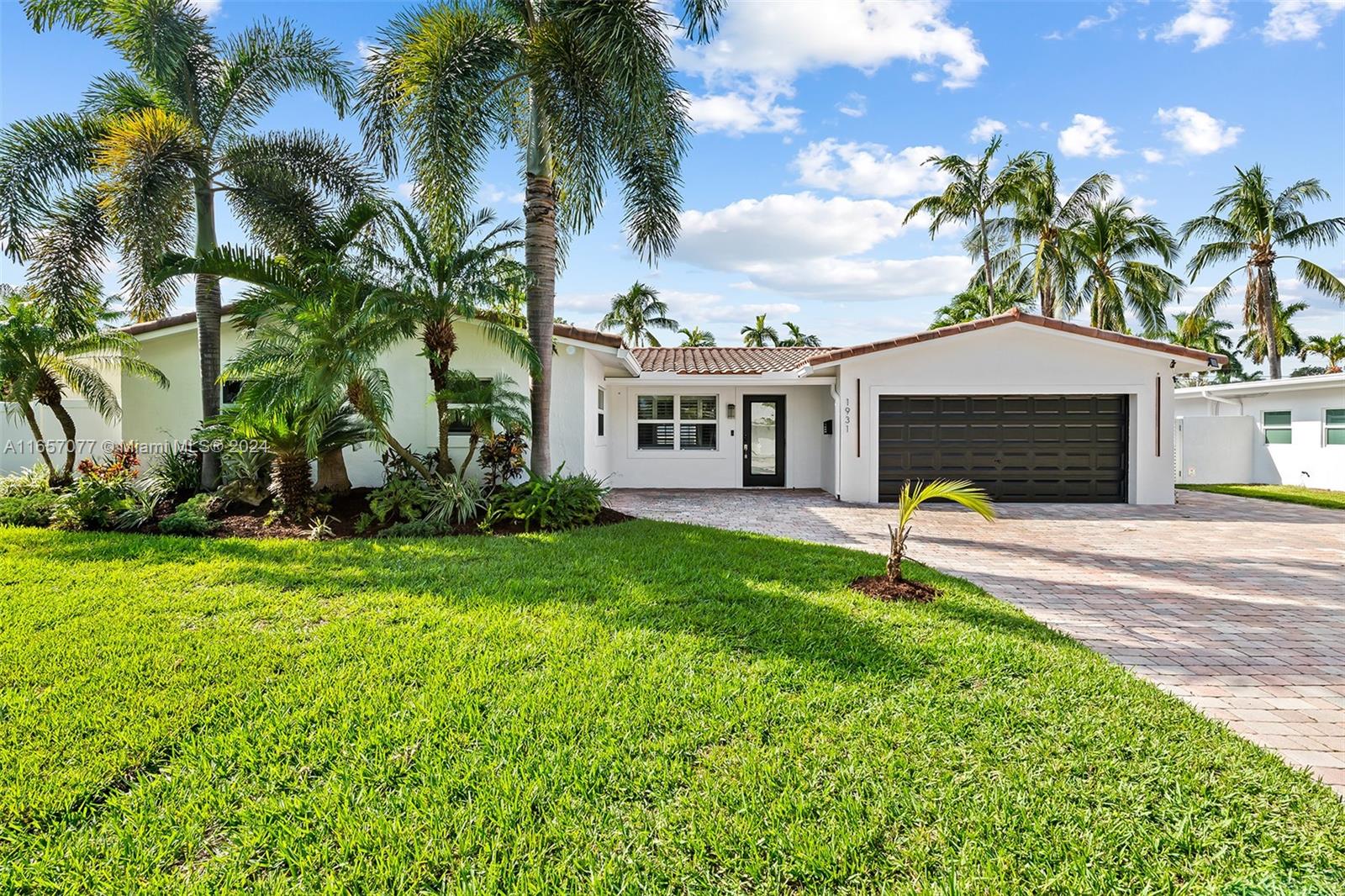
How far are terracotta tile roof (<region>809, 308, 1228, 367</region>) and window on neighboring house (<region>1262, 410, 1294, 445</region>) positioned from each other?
7.78 meters

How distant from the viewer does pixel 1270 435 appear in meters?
17.8

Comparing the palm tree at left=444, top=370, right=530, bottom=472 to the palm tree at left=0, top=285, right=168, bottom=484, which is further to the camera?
the palm tree at left=0, top=285, right=168, bottom=484

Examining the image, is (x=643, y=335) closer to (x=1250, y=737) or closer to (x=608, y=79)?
(x=608, y=79)

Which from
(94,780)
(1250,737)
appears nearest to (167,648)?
(94,780)

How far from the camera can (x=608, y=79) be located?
811cm

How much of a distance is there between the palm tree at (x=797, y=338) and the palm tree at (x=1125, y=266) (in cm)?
1564

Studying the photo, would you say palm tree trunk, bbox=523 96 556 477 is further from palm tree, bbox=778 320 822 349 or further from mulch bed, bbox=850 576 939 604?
palm tree, bbox=778 320 822 349

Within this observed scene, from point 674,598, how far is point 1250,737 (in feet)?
12.0

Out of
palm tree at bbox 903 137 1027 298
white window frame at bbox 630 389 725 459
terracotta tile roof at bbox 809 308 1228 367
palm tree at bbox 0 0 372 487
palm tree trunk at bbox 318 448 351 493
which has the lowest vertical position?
palm tree trunk at bbox 318 448 351 493

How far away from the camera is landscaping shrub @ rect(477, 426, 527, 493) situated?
991cm

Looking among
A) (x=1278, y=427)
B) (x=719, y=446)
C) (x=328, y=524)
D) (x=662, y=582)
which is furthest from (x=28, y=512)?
(x=1278, y=427)

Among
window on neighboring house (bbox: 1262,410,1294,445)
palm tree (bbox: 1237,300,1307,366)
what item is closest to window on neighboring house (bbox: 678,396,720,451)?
window on neighboring house (bbox: 1262,410,1294,445)

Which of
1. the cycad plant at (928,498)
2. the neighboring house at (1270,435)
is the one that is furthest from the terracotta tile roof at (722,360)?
the neighboring house at (1270,435)

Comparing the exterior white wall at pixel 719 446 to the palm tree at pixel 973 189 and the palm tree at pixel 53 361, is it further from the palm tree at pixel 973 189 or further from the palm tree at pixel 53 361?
the palm tree at pixel 973 189
